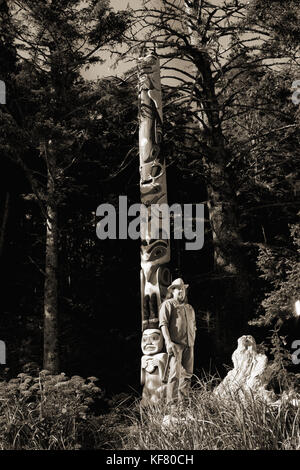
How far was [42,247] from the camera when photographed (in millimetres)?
15211

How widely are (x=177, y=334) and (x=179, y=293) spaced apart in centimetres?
59

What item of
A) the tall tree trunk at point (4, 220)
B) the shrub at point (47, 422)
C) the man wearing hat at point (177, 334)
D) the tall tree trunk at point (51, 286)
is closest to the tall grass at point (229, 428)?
the shrub at point (47, 422)

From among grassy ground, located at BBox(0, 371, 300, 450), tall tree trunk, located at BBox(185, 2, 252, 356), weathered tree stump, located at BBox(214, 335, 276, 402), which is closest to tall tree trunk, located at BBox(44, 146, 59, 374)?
tall tree trunk, located at BBox(185, 2, 252, 356)

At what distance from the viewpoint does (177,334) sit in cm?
848

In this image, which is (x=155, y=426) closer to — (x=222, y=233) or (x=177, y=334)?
(x=177, y=334)

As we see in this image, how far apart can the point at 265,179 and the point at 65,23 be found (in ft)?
21.6

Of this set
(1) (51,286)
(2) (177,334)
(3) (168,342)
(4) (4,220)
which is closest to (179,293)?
(2) (177,334)

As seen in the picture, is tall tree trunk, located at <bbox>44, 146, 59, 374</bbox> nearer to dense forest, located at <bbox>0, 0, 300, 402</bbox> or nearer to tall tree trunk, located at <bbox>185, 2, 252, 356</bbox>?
dense forest, located at <bbox>0, 0, 300, 402</bbox>

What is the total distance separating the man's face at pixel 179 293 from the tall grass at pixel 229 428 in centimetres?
289

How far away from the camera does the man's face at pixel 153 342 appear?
8.70 meters

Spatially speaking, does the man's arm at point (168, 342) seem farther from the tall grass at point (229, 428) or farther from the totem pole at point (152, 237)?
the tall grass at point (229, 428)

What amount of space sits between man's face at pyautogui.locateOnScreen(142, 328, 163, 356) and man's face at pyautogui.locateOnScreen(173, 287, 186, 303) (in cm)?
64

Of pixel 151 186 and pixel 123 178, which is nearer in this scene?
pixel 151 186
